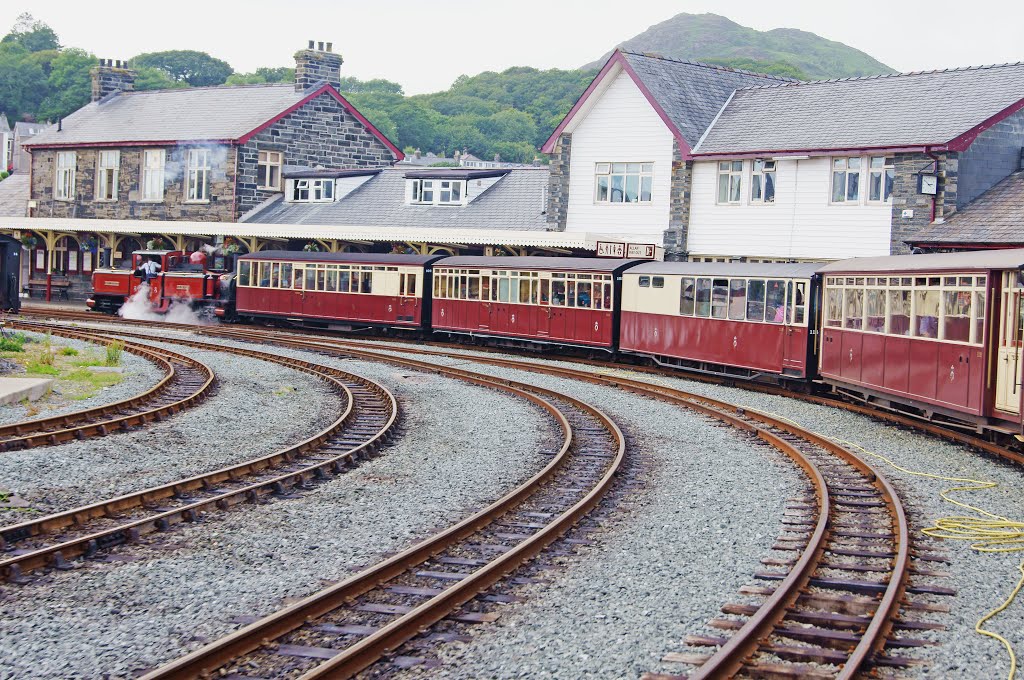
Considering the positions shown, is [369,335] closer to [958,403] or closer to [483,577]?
[958,403]

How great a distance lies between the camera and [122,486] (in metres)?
11.8

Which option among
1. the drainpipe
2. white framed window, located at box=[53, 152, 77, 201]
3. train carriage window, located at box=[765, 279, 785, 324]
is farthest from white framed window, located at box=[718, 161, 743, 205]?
white framed window, located at box=[53, 152, 77, 201]

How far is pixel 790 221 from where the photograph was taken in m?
30.6

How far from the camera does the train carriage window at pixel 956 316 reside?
48.5ft

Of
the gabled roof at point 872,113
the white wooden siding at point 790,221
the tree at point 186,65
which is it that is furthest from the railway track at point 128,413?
the tree at point 186,65

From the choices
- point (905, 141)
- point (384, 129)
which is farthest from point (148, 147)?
point (384, 129)

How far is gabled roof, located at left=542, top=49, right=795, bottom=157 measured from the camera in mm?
32688

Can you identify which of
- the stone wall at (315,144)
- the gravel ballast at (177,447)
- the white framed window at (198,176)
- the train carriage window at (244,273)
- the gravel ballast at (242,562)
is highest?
the stone wall at (315,144)

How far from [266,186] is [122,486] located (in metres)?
36.9

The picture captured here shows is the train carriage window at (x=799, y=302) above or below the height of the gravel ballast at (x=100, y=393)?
above

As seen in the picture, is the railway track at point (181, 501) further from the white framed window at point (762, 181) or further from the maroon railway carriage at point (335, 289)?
the white framed window at point (762, 181)

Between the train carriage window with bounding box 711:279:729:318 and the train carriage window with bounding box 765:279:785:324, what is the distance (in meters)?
1.11

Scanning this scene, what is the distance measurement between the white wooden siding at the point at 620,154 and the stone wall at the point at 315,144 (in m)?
16.5

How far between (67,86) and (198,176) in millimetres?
104851
